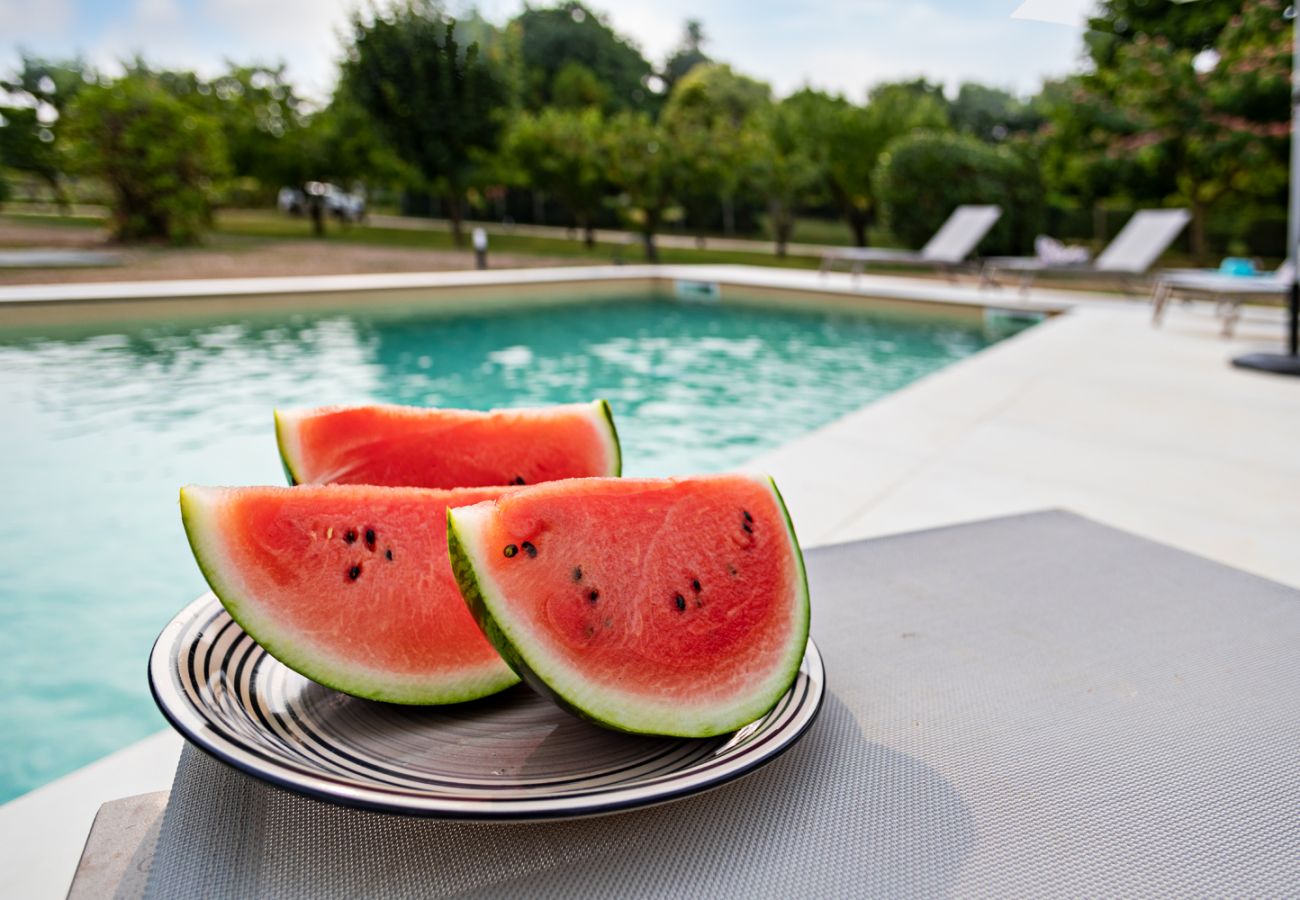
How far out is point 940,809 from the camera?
838 mm

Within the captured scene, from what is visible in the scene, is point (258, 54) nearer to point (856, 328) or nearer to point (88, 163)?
point (88, 163)

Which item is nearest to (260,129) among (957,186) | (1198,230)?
(957,186)

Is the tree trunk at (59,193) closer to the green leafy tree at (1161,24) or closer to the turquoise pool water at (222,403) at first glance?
the turquoise pool water at (222,403)

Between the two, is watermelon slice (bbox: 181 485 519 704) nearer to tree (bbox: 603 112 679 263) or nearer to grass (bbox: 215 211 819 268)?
grass (bbox: 215 211 819 268)

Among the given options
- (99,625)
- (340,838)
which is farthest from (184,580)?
(340,838)

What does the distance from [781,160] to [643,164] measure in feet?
10.5

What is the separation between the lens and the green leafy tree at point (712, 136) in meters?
18.4

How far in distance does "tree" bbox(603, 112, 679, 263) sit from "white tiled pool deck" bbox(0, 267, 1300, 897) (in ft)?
42.8

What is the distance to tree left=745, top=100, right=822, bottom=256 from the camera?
19.0 metres

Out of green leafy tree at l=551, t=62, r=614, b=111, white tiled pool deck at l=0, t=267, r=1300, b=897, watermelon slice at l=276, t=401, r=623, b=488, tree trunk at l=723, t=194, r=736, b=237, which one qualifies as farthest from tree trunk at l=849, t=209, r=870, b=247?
watermelon slice at l=276, t=401, r=623, b=488

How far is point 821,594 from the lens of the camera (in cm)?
154

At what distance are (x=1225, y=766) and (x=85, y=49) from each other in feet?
107

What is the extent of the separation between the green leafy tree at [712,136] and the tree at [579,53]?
15.2 ft

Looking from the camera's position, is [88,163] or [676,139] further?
[676,139]
